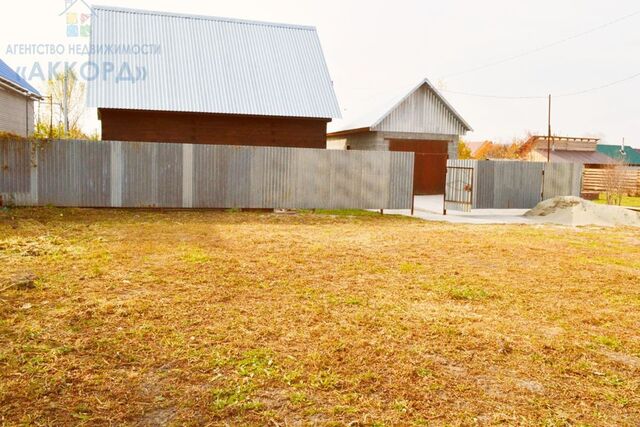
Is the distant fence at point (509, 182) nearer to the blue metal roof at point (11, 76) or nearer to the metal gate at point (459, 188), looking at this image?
the metal gate at point (459, 188)

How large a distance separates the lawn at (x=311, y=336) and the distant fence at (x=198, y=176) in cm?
553

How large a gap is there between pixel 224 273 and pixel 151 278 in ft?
3.15

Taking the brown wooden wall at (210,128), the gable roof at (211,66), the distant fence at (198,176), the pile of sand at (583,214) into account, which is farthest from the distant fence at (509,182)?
the brown wooden wall at (210,128)

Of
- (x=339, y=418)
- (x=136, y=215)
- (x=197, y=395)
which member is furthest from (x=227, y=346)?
(x=136, y=215)

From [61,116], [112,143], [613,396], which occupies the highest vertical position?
[61,116]

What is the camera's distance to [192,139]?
63.1ft

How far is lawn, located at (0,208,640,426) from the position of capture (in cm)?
355

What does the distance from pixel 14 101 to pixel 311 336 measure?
79.7 ft

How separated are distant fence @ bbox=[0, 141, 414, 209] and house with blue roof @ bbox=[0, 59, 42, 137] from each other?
8730 millimetres

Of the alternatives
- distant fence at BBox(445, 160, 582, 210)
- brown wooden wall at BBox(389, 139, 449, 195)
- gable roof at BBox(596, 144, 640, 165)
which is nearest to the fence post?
distant fence at BBox(445, 160, 582, 210)

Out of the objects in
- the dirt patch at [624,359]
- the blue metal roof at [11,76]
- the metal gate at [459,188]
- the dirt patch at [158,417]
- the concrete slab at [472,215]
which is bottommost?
the dirt patch at [158,417]

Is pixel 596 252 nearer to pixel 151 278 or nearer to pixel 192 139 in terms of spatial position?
pixel 151 278

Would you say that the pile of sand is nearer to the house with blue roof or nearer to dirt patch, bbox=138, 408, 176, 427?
dirt patch, bbox=138, 408, 176, 427

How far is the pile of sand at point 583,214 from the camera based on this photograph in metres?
16.5
